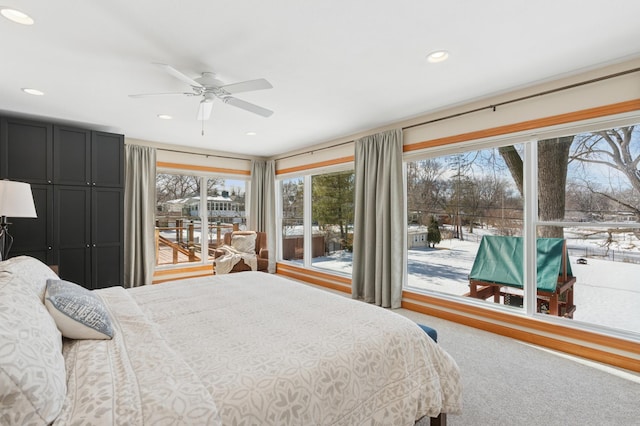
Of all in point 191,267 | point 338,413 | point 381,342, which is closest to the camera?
point 338,413

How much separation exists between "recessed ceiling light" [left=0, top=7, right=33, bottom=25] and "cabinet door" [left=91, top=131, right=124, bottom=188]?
97.5 inches

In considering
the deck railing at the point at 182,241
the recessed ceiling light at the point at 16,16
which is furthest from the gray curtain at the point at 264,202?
the recessed ceiling light at the point at 16,16

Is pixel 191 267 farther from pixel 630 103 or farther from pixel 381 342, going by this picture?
pixel 630 103

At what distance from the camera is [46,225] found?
381cm

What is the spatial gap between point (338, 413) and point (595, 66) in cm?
325

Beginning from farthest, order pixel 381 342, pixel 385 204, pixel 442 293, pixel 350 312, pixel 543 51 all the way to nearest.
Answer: pixel 385 204, pixel 442 293, pixel 543 51, pixel 350 312, pixel 381 342

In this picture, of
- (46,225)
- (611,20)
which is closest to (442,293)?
(611,20)

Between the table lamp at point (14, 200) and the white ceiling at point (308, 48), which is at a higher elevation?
the white ceiling at point (308, 48)

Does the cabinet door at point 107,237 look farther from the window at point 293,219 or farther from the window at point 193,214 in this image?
the window at point 293,219

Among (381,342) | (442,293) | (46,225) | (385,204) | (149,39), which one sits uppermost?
(149,39)

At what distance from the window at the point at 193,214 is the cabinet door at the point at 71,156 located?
4.37 ft

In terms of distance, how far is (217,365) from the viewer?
125 cm

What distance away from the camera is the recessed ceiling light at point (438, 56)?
235 cm

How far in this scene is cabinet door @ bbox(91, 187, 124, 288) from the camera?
4145mm
